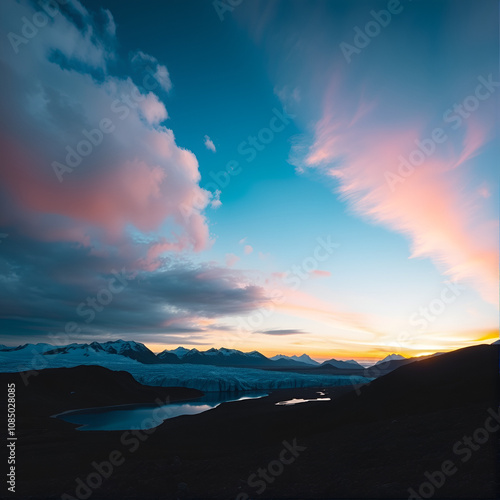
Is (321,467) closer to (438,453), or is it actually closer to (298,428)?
(438,453)

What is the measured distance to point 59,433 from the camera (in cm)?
3762
